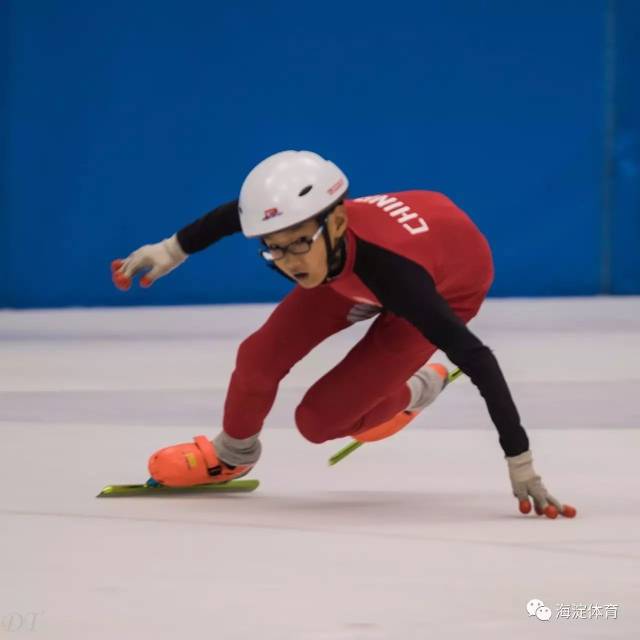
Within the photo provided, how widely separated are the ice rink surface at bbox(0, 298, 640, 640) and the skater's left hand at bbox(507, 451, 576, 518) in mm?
42

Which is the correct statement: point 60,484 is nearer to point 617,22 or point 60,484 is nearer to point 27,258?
point 27,258

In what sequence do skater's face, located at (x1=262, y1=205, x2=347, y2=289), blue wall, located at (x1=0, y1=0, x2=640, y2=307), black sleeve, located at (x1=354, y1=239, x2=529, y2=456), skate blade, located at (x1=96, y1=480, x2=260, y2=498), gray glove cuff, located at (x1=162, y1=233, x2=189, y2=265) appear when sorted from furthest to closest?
blue wall, located at (x1=0, y1=0, x2=640, y2=307) → gray glove cuff, located at (x1=162, y1=233, x2=189, y2=265) → skate blade, located at (x1=96, y1=480, x2=260, y2=498) → skater's face, located at (x1=262, y1=205, x2=347, y2=289) → black sleeve, located at (x1=354, y1=239, x2=529, y2=456)

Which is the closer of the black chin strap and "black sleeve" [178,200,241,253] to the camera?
the black chin strap

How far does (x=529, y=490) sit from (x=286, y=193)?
0.96 metres

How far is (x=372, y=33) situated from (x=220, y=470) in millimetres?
5848

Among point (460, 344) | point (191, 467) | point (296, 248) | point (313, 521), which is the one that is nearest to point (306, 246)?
point (296, 248)

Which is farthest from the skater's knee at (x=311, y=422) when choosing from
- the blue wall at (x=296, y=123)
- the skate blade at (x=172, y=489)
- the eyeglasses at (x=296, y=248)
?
the blue wall at (x=296, y=123)

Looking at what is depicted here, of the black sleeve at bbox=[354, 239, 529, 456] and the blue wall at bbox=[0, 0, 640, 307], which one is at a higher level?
the black sleeve at bbox=[354, 239, 529, 456]

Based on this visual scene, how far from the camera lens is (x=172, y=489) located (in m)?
4.34

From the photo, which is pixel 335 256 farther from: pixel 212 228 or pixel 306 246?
pixel 212 228

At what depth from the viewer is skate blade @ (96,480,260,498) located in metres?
4.22

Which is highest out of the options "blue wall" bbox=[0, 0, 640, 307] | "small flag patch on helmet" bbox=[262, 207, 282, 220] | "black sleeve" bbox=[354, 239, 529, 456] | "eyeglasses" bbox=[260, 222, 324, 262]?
"small flag patch on helmet" bbox=[262, 207, 282, 220]

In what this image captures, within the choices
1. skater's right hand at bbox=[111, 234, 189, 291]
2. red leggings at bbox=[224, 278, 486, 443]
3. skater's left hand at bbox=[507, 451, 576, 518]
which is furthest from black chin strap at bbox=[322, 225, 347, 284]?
skater's left hand at bbox=[507, 451, 576, 518]

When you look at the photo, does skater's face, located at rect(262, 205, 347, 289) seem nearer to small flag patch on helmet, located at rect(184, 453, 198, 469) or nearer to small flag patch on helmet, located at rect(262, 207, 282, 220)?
small flag patch on helmet, located at rect(262, 207, 282, 220)
